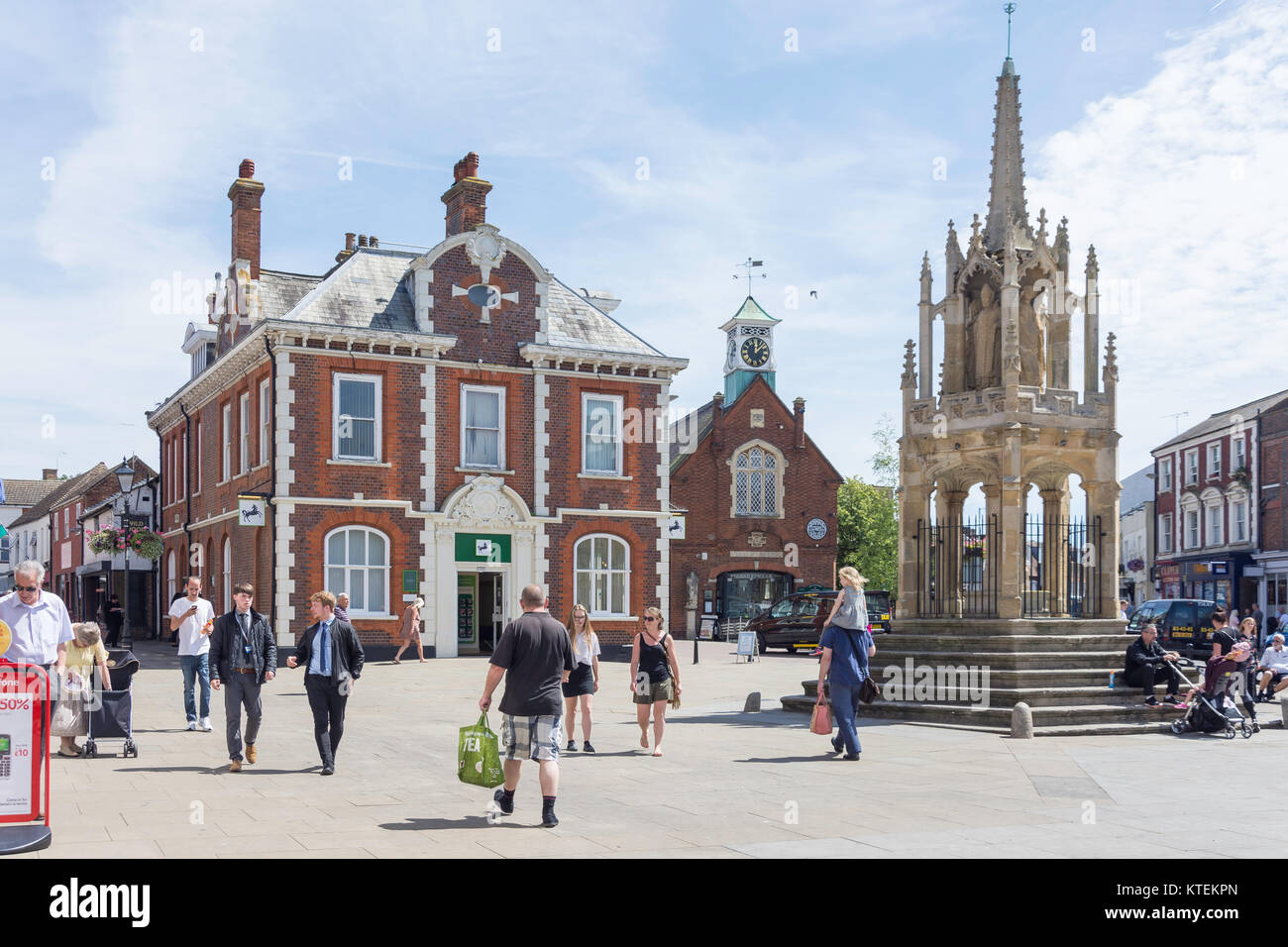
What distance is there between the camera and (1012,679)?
53.4 feet

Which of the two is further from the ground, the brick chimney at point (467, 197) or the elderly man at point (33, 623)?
the brick chimney at point (467, 197)

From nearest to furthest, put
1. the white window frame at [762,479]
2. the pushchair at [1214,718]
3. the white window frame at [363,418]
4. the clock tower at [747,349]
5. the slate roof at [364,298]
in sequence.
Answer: the pushchair at [1214,718] < the white window frame at [363,418] < the slate roof at [364,298] < the white window frame at [762,479] < the clock tower at [747,349]

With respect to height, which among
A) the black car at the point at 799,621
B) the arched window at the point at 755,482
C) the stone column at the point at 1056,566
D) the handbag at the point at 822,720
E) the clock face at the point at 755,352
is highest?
the clock face at the point at 755,352

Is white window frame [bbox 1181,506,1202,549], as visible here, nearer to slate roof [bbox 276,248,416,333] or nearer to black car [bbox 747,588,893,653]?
black car [bbox 747,588,893,653]

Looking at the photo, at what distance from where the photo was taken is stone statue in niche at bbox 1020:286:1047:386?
18172mm

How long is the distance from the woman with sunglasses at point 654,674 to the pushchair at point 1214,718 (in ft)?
21.7

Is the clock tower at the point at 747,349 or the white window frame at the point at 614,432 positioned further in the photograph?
the clock tower at the point at 747,349

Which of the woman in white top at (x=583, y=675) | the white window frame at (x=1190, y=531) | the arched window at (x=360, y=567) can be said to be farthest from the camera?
the white window frame at (x=1190, y=531)

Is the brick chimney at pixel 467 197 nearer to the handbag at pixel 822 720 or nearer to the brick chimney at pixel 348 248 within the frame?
the brick chimney at pixel 348 248

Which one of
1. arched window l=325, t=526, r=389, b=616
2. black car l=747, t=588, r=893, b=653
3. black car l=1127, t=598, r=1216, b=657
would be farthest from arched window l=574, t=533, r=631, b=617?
black car l=1127, t=598, r=1216, b=657

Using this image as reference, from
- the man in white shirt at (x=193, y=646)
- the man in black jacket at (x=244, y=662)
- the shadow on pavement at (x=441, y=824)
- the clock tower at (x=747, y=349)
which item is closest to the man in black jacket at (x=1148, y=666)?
the shadow on pavement at (x=441, y=824)

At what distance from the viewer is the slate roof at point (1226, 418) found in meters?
53.6

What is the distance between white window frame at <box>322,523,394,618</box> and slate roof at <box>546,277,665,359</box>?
6.79 metres

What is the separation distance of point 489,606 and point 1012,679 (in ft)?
64.4
